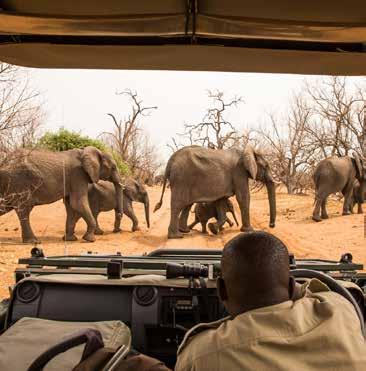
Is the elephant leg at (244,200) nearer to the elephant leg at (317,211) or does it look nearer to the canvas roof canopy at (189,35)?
the elephant leg at (317,211)

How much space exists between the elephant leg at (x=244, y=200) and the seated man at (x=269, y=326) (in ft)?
48.1

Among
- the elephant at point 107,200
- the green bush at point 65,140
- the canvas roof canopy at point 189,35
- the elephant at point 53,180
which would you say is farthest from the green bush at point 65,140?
the canvas roof canopy at point 189,35

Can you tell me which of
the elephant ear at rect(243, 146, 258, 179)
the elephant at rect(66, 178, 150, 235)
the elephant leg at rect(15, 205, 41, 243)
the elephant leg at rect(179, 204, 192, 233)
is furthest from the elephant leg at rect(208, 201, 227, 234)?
the elephant leg at rect(15, 205, 41, 243)

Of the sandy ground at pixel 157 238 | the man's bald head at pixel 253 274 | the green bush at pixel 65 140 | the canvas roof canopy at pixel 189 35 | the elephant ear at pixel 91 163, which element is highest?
the green bush at pixel 65 140

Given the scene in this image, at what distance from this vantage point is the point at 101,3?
8.58ft

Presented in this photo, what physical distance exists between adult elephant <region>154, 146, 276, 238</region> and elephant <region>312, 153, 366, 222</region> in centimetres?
387

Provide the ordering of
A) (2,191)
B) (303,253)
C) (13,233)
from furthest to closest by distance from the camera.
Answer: (13,233) < (2,191) < (303,253)

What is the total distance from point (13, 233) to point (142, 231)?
3858 mm

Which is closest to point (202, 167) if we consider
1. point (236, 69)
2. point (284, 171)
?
point (236, 69)

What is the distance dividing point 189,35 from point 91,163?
1356 cm

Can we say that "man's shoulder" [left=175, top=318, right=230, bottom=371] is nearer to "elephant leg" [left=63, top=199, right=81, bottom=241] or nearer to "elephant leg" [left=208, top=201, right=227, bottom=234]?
"elephant leg" [left=63, top=199, right=81, bottom=241]

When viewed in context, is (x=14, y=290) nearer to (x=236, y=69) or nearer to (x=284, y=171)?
(x=236, y=69)

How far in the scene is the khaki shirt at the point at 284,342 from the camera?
140 centimetres

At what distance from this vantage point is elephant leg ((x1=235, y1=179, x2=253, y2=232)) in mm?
16391
